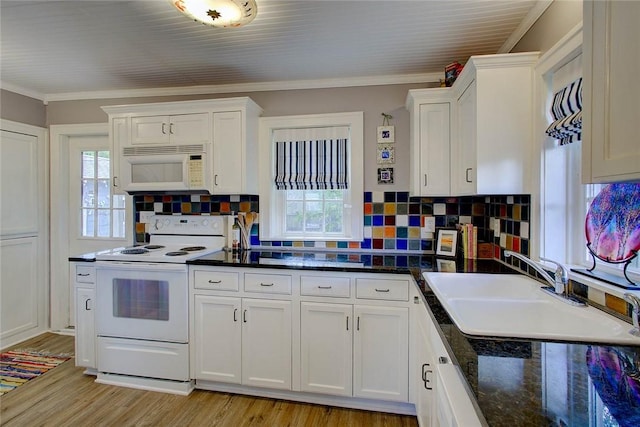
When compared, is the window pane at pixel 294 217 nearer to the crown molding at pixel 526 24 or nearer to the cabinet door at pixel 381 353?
the cabinet door at pixel 381 353

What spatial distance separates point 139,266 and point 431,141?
7.44 ft

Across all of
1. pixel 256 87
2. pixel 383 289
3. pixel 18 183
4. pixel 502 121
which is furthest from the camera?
pixel 18 183

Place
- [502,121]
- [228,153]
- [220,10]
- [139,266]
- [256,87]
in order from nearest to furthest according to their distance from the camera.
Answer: [220,10] < [502,121] < [139,266] < [228,153] < [256,87]

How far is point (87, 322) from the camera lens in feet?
7.75

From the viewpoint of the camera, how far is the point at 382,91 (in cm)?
262

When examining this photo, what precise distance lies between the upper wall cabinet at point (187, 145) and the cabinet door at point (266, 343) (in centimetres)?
97

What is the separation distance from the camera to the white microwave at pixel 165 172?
8.34ft

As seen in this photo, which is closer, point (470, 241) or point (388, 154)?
point (470, 241)

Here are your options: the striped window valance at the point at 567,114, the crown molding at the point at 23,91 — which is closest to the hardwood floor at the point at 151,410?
the striped window valance at the point at 567,114

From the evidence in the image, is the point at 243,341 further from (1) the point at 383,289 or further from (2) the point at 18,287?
(2) the point at 18,287

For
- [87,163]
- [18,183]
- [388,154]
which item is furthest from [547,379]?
[18,183]

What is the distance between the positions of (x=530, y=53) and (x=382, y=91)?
1.13m

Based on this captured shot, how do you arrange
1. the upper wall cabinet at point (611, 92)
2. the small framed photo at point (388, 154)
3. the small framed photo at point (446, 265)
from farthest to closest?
the small framed photo at point (388, 154)
the small framed photo at point (446, 265)
the upper wall cabinet at point (611, 92)

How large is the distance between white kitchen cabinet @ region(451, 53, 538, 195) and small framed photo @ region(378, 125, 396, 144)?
838 millimetres
